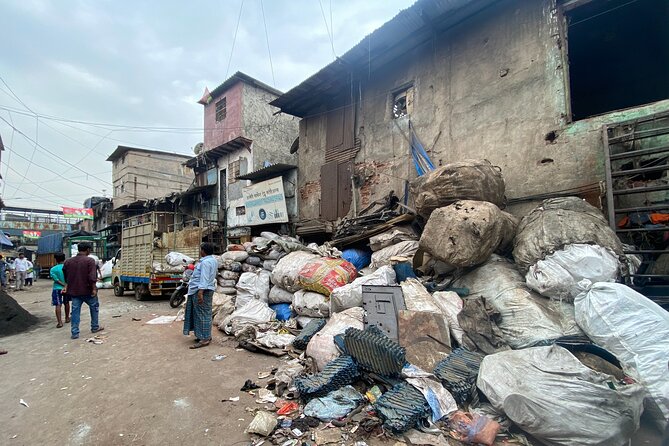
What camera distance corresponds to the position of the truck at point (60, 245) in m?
19.0

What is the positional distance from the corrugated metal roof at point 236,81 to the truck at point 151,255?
7.87 m

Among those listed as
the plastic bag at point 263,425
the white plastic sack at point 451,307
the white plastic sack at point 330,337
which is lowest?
the plastic bag at point 263,425

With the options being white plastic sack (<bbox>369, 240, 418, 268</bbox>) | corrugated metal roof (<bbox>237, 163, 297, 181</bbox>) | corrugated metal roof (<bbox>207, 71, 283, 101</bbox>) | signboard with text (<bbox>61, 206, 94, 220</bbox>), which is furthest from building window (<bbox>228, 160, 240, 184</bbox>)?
signboard with text (<bbox>61, 206, 94, 220</bbox>)

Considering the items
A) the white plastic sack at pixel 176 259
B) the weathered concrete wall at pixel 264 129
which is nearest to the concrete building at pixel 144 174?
the weathered concrete wall at pixel 264 129

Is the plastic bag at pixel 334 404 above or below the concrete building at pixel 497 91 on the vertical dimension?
below

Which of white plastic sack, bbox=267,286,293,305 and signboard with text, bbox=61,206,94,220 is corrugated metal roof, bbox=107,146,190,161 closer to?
signboard with text, bbox=61,206,94,220

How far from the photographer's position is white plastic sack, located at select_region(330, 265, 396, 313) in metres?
4.02

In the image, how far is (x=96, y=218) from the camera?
89.0 feet

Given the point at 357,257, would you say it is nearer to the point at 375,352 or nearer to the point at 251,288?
the point at 251,288

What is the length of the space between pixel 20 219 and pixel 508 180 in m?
54.0

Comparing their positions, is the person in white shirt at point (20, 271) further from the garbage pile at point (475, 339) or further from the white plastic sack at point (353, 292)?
the white plastic sack at point (353, 292)

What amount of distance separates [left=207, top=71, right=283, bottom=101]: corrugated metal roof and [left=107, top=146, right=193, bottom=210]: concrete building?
29.1ft

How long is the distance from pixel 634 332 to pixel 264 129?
1416 cm

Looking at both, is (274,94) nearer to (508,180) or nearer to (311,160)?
(311,160)
